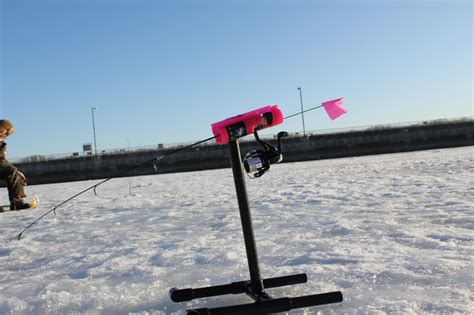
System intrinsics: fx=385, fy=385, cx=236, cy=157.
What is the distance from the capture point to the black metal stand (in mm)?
1824

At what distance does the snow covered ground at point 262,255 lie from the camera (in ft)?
7.13

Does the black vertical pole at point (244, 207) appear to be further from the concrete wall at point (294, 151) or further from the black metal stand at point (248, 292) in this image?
the concrete wall at point (294, 151)

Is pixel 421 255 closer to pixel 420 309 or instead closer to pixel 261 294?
pixel 420 309

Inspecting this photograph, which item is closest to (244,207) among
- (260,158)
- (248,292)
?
(260,158)

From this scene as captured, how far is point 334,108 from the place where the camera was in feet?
6.61

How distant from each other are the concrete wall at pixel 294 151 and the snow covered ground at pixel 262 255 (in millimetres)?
23705

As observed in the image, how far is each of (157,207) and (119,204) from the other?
41.4 inches

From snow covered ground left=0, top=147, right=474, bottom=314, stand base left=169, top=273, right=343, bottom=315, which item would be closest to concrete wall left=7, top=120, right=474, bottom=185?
snow covered ground left=0, top=147, right=474, bottom=314

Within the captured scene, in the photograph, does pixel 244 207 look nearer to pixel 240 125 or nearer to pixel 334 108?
pixel 240 125

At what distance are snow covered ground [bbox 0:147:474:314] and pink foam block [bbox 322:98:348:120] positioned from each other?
0.99 metres

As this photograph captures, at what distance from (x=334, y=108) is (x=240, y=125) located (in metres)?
0.54

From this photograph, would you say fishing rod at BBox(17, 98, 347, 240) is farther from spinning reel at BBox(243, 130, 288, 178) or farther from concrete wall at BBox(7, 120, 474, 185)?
concrete wall at BBox(7, 120, 474, 185)

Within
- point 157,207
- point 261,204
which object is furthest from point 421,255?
point 157,207

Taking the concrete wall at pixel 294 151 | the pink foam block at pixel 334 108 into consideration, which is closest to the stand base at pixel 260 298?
the pink foam block at pixel 334 108
